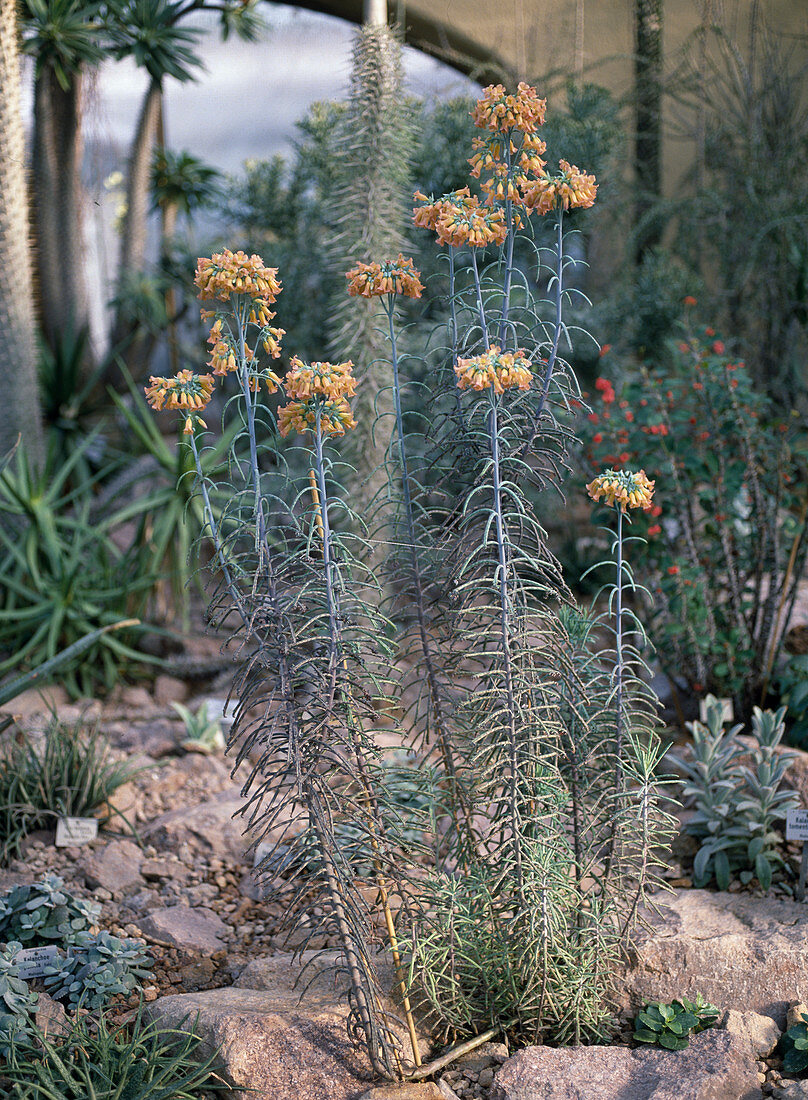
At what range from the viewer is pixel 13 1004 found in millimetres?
1850

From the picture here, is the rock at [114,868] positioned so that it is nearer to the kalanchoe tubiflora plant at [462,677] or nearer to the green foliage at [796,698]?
the kalanchoe tubiflora plant at [462,677]

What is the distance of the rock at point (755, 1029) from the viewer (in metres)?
1.83

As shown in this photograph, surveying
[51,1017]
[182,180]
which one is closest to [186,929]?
[51,1017]

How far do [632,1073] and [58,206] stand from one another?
17.5ft

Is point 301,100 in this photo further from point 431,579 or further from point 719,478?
point 431,579

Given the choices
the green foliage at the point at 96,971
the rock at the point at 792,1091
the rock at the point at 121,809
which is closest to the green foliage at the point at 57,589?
the rock at the point at 121,809

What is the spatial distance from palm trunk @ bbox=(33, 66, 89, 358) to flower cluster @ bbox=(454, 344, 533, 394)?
440cm

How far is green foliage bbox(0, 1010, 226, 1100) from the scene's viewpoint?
1.63 meters

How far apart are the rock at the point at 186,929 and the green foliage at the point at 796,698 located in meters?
1.72

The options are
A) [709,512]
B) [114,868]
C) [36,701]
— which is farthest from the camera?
[36,701]

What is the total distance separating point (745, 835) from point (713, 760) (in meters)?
0.20

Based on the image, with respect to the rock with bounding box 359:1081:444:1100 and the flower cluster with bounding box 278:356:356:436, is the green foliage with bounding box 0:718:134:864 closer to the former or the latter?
the rock with bounding box 359:1081:444:1100

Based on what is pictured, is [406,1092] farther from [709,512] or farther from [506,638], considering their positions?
[709,512]

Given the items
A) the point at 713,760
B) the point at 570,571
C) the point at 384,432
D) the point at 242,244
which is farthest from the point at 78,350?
the point at 713,760
